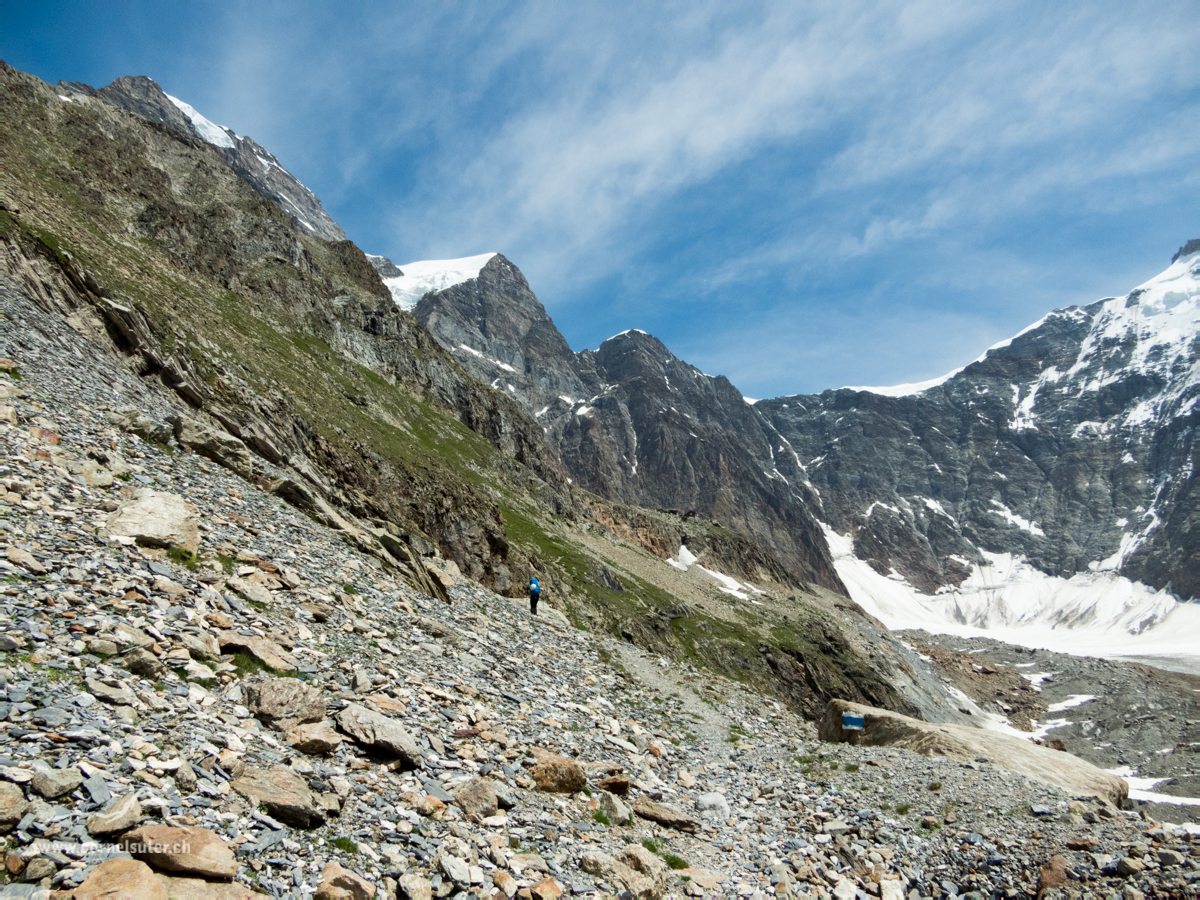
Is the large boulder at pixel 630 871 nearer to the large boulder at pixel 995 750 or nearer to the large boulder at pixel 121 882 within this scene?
the large boulder at pixel 121 882

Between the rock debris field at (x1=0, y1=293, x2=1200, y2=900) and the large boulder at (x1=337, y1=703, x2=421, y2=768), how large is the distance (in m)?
0.06

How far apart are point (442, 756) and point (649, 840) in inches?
202

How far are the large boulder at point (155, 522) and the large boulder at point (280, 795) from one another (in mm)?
8480

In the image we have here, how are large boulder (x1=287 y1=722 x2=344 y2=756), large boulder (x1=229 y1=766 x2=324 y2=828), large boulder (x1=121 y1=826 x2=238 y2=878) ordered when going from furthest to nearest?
1. large boulder (x1=287 y1=722 x2=344 y2=756)
2. large boulder (x1=229 y1=766 x2=324 y2=828)
3. large boulder (x1=121 y1=826 x2=238 y2=878)

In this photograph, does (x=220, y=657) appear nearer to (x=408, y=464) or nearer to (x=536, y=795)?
(x=536, y=795)

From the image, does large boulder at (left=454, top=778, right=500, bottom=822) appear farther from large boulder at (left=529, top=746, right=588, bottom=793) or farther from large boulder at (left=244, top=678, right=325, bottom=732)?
large boulder at (left=244, top=678, right=325, bottom=732)

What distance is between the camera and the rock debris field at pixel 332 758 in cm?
713

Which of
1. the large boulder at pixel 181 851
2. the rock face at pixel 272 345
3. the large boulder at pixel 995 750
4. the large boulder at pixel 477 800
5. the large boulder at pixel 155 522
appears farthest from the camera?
the rock face at pixel 272 345

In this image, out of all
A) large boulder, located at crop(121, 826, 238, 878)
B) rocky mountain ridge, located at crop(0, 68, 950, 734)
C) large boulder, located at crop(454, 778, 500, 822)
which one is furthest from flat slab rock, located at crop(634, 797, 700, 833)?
rocky mountain ridge, located at crop(0, 68, 950, 734)

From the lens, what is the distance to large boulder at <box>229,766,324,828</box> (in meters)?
7.92

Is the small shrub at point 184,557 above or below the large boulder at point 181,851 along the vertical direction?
above

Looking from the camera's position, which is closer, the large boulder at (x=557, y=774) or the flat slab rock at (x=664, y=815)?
the large boulder at (x=557, y=774)

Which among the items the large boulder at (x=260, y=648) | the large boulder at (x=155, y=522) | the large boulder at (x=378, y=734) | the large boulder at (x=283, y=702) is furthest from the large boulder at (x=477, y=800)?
the large boulder at (x=155, y=522)

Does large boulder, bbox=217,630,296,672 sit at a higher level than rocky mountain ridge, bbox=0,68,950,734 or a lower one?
lower
